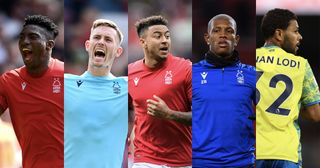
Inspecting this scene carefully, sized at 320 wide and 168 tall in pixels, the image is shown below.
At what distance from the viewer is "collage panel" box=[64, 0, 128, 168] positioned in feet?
20.5

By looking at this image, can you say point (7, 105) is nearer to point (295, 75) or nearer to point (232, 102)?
point (232, 102)

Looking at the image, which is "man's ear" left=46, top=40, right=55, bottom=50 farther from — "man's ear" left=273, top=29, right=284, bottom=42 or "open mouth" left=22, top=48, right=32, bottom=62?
"man's ear" left=273, top=29, right=284, bottom=42

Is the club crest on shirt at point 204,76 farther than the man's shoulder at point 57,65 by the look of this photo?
No

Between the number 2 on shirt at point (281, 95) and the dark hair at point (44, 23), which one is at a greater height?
the dark hair at point (44, 23)

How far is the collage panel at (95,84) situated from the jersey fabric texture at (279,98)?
140cm

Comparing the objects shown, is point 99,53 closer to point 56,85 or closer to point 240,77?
point 56,85

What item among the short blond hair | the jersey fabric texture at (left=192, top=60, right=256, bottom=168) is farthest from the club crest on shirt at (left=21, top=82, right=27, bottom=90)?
the jersey fabric texture at (left=192, top=60, right=256, bottom=168)

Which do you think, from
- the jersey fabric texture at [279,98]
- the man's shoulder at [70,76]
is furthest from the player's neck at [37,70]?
the jersey fabric texture at [279,98]

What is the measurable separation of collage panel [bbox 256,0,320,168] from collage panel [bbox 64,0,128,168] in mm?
1418

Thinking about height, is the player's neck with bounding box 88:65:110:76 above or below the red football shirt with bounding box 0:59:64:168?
above

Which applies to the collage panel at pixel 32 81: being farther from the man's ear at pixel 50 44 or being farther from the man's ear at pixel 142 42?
the man's ear at pixel 142 42

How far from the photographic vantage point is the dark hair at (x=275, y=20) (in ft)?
20.5

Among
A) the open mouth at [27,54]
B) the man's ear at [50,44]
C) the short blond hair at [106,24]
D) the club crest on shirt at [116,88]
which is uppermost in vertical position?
the short blond hair at [106,24]

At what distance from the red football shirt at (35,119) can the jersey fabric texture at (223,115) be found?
1416 mm
